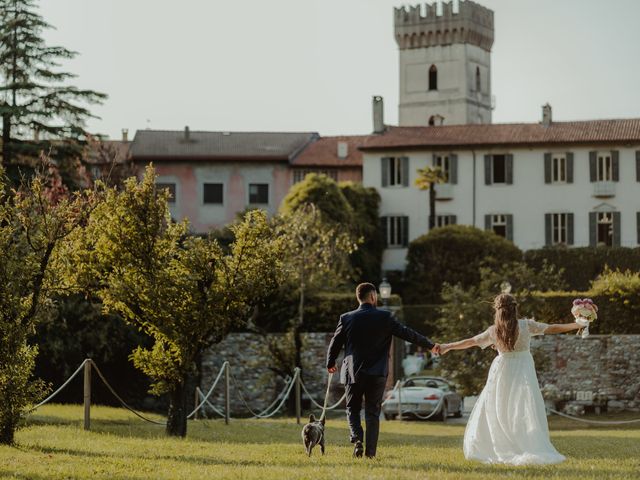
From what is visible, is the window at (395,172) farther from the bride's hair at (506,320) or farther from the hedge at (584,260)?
the bride's hair at (506,320)

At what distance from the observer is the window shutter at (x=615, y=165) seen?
56906mm

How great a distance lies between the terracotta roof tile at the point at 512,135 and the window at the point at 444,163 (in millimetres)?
614

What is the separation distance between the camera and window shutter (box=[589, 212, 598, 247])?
5703 cm

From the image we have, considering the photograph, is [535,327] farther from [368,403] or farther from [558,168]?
[558,168]

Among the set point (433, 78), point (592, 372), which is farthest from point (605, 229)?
point (433, 78)

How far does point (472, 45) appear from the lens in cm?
8531

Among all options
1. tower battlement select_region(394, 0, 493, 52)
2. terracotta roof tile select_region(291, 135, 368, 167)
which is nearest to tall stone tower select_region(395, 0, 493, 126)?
tower battlement select_region(394, 0, 493, 52)

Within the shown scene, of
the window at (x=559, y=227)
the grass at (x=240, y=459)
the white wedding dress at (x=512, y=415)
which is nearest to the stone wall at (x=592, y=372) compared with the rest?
the grass at (x=240, y=459)

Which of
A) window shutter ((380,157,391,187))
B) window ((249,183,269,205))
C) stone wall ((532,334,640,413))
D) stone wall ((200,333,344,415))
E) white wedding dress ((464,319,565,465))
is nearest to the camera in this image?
white wedding dress ((464,319,565,465))

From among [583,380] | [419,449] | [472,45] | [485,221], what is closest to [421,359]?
[583,380]

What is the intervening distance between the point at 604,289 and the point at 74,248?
76.1ft

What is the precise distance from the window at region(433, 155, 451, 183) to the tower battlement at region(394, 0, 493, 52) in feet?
90.4

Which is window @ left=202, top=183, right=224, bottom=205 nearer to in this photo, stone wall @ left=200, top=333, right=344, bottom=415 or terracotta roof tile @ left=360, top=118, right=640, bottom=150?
terracotta roof tile @ left=360, top=118, right=640, bottom=150

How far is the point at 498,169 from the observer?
5841 cm
